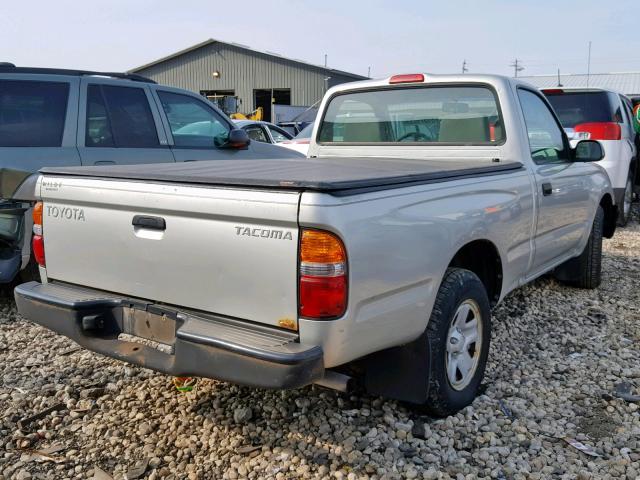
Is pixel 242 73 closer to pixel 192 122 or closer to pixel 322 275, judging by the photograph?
pixel 192 122

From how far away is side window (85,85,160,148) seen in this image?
528cm

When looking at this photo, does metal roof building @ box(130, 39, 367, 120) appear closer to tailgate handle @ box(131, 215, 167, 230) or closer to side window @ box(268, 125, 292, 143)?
side window @ box(268, 125, 292, 143)

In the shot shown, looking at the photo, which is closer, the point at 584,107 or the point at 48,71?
the point at 48,71

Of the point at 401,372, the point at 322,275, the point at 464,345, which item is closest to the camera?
the point at 322,275

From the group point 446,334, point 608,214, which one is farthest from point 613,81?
point 446,334

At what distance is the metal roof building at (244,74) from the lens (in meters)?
31.7

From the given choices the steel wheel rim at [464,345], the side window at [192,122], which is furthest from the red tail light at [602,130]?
the steel wheel rim at [464,345]

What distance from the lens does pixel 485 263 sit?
3.56m

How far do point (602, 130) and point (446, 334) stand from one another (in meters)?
5.85

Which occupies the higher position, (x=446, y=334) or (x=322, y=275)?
(x=322, y=275)

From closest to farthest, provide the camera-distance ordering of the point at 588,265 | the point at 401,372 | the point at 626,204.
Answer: the point at 401,372 < the point at 588,265 < the point at 626,204

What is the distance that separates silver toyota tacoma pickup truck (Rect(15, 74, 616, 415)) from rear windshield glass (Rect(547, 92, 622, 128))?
4353 millimetres

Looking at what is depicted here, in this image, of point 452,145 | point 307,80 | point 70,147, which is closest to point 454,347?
point 452,145

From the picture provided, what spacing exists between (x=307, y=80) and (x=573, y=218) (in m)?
28.3
